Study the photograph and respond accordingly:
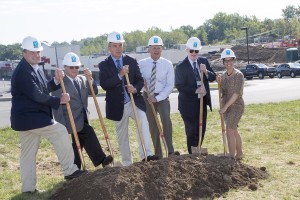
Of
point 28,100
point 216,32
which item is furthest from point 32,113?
point 216,32

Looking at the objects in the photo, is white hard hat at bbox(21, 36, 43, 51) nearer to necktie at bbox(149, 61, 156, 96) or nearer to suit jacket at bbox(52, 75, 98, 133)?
suit jacket at bbox(52, 75, 98, 133)

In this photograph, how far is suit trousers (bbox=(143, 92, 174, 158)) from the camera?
25.6ft

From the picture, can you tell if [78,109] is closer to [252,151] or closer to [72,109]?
[72,109]

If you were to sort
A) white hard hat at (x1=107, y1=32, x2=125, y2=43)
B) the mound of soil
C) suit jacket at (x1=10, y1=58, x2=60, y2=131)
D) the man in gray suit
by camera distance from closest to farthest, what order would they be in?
the mound of soil → suit jacket at (x1=10, y1=58, x2=60, y2=131) → white hard hat at (x1=107, y1=32, x2=125, y2=43) → the man in gray suit

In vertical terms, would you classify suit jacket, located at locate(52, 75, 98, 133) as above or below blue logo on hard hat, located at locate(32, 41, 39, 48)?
below

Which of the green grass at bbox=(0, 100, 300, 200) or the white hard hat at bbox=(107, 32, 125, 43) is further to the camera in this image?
the white hard hat at bbox=(107, 32, 125, 43)

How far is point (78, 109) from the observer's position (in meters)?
7.19

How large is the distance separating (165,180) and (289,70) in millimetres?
33785

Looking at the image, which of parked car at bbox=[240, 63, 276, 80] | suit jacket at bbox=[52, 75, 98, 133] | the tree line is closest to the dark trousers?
suit jacket at bbox=[52, 75, 98, 133]

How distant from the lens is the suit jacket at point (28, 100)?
6.07 m

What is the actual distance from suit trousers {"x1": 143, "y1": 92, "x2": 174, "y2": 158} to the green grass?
106 cm

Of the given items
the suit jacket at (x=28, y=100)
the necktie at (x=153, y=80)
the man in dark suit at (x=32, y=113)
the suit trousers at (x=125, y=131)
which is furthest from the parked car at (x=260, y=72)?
the suit jacket at (x=28, y=100)

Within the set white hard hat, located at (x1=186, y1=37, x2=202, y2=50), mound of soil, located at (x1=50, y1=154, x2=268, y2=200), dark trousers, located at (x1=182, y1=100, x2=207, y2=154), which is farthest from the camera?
dark trousers, located at (x1=182, y1=100, x2=207, y2=154)

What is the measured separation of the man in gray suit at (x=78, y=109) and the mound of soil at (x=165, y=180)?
1050 millimetres
